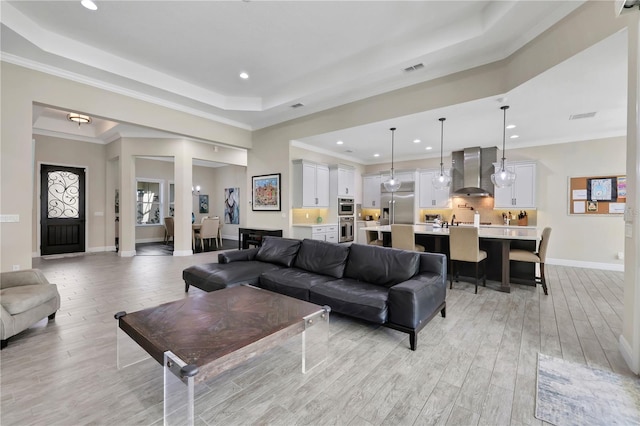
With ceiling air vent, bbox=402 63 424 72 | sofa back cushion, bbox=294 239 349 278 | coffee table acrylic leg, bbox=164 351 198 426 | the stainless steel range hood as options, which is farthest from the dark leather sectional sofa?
the stainless steel range hood

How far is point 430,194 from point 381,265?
17.5 feet

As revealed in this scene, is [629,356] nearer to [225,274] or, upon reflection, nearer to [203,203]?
[225,274]

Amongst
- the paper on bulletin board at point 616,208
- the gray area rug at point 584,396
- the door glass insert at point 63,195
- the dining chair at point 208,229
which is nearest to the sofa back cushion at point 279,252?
the gray area rug at point 584,396

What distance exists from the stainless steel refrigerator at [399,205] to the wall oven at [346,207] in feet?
3.27

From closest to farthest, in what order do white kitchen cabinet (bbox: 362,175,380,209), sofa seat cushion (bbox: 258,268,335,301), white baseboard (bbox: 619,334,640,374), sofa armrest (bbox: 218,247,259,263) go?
white baseboard (bbox: 619,334,640,374)
sofa seat cushion (bbox: 258,268,335,301)
sofa armrest (bbox: 218,247,259,263)
white kitchen cabinet (bbox: 362,175,380,209)

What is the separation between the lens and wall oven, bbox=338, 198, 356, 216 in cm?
759

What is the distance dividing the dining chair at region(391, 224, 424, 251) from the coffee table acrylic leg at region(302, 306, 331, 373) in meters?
2.59

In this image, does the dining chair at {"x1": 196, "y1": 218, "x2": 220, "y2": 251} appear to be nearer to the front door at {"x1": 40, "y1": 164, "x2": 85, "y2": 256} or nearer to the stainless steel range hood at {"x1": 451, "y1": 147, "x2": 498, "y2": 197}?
the front door at {"x1": 40, "y1": 164, "x2": 85, "y2": 256}

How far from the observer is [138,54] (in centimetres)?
406

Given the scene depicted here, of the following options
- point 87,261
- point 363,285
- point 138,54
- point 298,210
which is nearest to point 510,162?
point 298,210

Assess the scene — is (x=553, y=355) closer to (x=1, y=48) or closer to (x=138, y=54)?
(x=138, y=54)

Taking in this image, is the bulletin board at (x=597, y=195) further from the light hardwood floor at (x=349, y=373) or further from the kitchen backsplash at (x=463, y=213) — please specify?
the light hardwood floor at (x=349, y=373)

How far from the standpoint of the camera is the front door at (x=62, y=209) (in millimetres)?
7250

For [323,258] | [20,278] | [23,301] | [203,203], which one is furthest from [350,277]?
[203,203]
